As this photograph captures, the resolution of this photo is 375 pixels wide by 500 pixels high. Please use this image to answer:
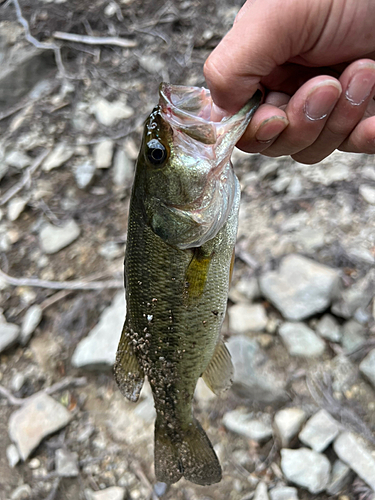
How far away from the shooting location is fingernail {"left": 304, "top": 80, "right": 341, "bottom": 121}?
1.56m

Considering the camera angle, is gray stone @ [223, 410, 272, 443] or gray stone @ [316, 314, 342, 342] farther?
gray stone @ [316, 314, 342, 342]

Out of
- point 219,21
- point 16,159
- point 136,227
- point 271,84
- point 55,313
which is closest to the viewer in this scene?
point 136,227

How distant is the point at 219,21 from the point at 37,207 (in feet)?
10.6

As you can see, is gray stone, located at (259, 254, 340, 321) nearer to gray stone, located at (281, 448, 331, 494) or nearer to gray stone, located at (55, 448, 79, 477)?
gray stone, located at (281, 448, 331, 494)

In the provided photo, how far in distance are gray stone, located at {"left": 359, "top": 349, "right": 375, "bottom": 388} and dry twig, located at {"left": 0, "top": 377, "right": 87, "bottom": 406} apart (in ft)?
6.69

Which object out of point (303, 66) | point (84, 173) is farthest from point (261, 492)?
point (84, 173)

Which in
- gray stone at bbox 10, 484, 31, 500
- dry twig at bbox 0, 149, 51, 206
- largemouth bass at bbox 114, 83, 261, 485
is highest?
largemouth bass at bbox 114, 83, 261, 485

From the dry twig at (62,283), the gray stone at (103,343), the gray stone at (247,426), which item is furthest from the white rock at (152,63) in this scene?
the gray stone at (247,426)

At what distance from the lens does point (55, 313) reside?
142 inches

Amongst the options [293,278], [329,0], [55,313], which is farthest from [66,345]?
[329,0]

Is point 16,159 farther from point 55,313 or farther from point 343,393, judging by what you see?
point 343,393

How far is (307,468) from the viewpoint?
232 centimetres

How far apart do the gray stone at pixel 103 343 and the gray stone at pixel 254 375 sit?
36.0 inches

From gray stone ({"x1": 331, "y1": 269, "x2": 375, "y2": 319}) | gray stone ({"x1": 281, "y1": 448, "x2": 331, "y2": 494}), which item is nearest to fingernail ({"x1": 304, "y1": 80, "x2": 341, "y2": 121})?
gray stone ({"x1": 331, "y1": 269, "x2": 375, "y2": 319})
